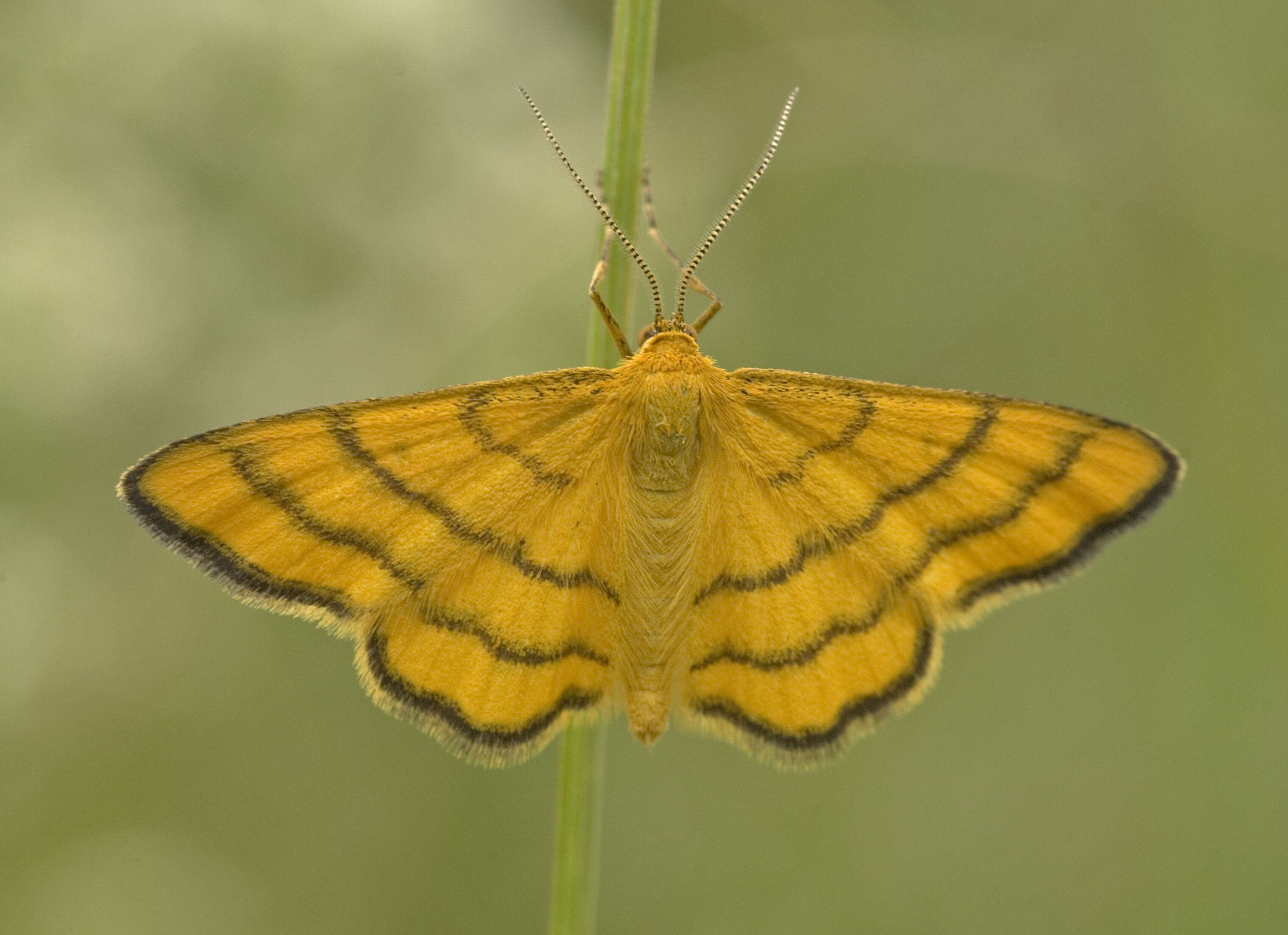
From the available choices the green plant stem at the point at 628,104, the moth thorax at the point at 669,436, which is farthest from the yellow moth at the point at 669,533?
the green plant stem at the point at 628,104

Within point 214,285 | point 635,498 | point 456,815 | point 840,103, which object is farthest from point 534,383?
point 840,103

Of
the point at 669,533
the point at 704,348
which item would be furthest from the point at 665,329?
the point at 704,348

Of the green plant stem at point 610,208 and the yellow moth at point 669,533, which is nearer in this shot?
the green plant stem at point 610,208

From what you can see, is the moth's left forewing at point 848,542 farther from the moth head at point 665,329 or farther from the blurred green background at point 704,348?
the blurred green background at point 704,348

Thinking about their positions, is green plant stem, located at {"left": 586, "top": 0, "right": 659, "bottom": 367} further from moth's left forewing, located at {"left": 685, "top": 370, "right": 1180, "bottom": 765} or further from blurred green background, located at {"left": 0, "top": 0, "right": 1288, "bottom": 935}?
blurred green background, located at {"left": 0, "top": 0, "right": 1288, "bottom": 935}

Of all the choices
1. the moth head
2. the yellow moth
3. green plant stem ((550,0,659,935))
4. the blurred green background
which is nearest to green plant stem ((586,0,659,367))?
green plant stem ((550,0,659,935))

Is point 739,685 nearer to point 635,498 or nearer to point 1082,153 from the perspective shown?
point 635,498
